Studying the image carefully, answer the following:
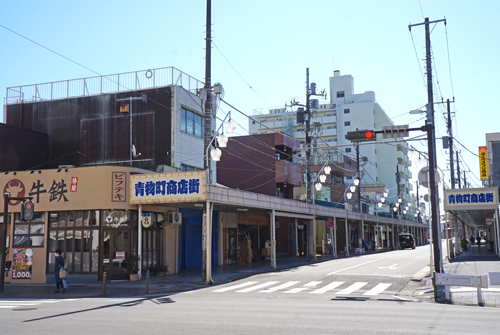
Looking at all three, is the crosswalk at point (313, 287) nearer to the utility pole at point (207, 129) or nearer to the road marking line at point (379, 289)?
the road marking line at point (379, 289)

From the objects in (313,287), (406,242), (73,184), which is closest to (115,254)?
(73,184)

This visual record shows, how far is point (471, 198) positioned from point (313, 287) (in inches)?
781

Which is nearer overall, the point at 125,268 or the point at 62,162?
the point at 125,268

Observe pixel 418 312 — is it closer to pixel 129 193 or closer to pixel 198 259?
pixel 129 193

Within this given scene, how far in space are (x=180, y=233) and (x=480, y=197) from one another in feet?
69.1

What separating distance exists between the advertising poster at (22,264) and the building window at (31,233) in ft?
1.16

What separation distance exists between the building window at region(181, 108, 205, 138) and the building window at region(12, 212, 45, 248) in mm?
10426

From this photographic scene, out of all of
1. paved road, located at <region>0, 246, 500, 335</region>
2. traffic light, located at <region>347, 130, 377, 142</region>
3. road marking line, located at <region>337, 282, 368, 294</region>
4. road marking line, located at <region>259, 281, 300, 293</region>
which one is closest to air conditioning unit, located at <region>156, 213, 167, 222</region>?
paved road, located at <region>0, 246, 500, 335</region>

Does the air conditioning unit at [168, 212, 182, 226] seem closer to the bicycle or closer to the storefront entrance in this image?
the storefront entrance

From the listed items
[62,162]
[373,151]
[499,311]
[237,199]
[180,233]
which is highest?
[373,151]

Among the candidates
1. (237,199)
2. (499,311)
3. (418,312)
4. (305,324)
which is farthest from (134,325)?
(237,199)

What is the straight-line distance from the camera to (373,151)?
9338cm

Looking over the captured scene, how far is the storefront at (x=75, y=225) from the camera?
2356 cm

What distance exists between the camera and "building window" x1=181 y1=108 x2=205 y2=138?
31.5 m
